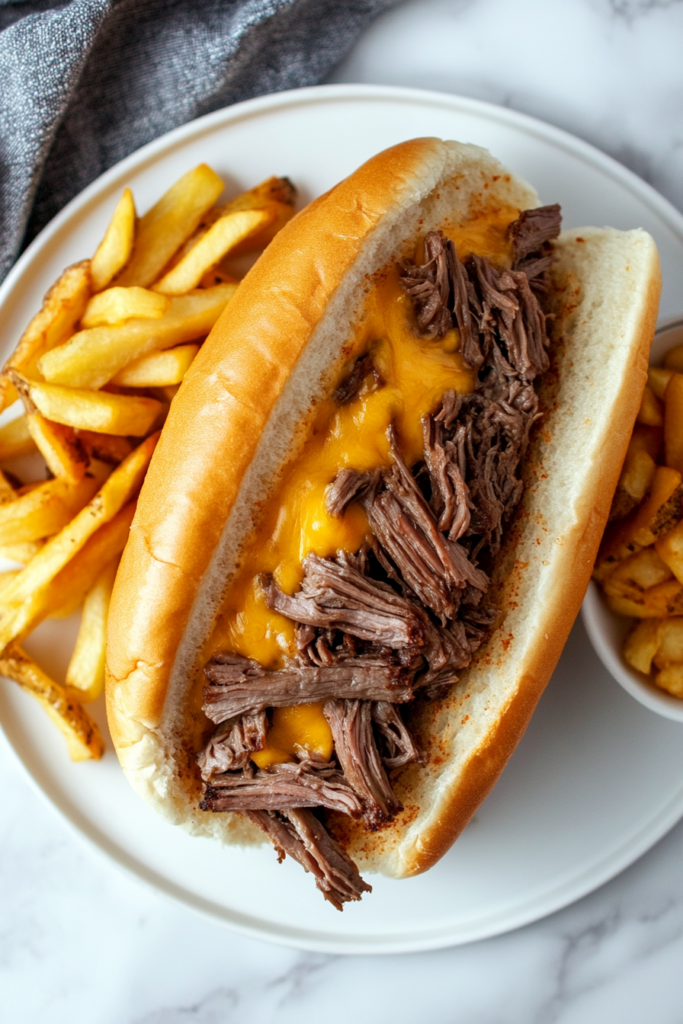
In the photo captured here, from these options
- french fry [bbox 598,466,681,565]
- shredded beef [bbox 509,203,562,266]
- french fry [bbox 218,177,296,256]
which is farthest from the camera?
french fry [bbox 218,177,296,256]

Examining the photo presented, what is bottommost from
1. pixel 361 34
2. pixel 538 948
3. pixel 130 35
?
pixel 538 948

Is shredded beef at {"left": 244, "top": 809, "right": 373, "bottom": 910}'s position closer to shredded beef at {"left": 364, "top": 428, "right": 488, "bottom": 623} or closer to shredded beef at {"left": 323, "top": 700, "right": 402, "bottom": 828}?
shredded beef at {"left": 323, "top": 700, "right": 402, "bottom": 828}

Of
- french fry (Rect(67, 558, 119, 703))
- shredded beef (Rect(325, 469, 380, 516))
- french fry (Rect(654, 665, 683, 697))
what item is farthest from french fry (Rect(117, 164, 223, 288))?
french fry (Rect(654, 665, 683, 697))

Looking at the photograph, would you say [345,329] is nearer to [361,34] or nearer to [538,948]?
[361,34]

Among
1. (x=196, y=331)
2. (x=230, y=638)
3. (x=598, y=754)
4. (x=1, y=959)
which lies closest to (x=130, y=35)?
(x=196, y=331)

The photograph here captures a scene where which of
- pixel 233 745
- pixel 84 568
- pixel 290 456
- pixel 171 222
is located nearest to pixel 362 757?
pixel 233 745

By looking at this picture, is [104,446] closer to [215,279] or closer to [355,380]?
[215,279]

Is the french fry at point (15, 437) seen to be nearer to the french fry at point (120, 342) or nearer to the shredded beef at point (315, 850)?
the french fry at point (120, 342)
